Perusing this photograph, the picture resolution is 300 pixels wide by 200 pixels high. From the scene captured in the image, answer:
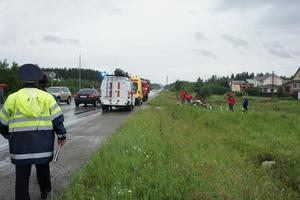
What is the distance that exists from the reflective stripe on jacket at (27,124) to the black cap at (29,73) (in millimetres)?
139

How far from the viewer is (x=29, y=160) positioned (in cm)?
477

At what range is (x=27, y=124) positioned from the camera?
186 inches

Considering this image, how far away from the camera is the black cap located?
4863 millimetres

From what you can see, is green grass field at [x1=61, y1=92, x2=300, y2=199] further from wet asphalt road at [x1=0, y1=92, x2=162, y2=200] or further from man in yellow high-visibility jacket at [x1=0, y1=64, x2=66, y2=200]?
man in yellow high-visibility jacket at [x1=0, y1=64, x2=66, y2=200]

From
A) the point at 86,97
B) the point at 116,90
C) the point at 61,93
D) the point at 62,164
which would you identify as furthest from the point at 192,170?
the point at 61,93

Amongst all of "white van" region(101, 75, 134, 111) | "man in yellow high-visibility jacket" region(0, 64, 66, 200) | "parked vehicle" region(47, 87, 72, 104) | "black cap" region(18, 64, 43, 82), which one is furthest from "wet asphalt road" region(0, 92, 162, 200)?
"parked vehicle" region(47, 87, 72, 104)

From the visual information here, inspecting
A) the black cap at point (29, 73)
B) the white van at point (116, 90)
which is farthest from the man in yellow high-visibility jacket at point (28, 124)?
the white van at point (116, 90)

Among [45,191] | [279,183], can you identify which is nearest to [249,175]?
[279,183]

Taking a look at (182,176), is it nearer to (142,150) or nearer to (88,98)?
(142,150)

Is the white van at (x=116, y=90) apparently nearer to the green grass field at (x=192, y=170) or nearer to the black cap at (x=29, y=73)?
the green grass field at (x=192, y=170)

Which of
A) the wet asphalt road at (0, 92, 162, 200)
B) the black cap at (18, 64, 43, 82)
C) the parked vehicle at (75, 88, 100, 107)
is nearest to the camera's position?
the black cap at (18, 64, 43, 82)

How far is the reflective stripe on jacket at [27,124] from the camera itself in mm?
4711

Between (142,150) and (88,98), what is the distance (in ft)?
83.2

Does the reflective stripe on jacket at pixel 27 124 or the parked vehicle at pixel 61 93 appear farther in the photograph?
the parked vehicle at pixel 61 93
